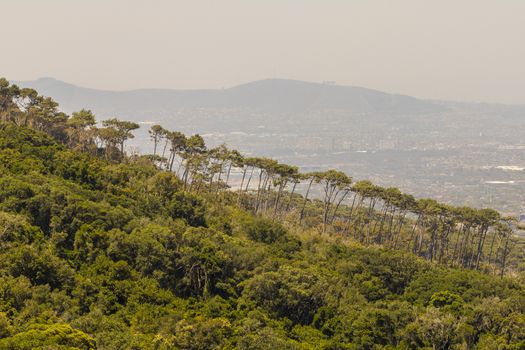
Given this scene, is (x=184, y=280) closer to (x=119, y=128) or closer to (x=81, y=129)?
(x=119, y=128)

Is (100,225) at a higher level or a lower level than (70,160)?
lower

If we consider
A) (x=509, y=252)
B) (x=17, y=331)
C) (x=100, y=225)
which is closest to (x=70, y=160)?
(x=100, y=225)

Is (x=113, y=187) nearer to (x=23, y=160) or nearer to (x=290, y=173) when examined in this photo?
(x=23, y=160)

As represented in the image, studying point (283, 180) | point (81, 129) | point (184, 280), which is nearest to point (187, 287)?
point (184, 280)

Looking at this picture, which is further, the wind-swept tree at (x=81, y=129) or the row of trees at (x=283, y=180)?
the wind-swept tree at (x=81, y=129)

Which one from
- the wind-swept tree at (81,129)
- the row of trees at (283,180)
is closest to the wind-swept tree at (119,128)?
the row of trees at (283,180)

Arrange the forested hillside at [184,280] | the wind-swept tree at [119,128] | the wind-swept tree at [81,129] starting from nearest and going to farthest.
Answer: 1. the forested hillside at [184,280]
2. the wind-swept tree at [81,129]
3. the wind-swept tree at [119,128]

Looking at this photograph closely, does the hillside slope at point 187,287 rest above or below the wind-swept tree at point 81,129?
below

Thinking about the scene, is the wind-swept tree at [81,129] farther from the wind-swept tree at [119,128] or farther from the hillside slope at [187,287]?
the hillside slope at [187,287]

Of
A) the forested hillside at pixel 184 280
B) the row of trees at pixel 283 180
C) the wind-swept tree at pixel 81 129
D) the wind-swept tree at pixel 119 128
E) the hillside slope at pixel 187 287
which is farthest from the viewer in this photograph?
the wind-swept tree at pixel 119 128

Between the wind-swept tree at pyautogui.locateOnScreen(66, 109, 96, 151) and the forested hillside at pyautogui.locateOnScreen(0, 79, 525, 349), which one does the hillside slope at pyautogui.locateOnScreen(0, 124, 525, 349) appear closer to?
the forested hillside at pyautogui.locateOnScreen(0, 79, 525, 349)
